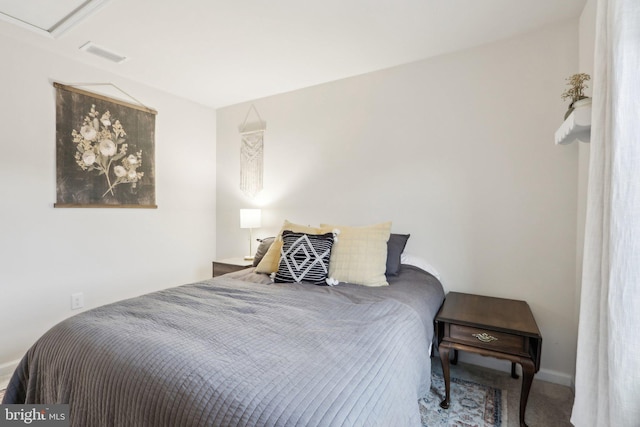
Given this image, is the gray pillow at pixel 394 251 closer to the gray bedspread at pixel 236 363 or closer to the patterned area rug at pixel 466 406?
the gray bedspread at pixel 236 363

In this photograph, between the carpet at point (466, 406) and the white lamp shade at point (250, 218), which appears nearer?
the carpet at point (466, 406)

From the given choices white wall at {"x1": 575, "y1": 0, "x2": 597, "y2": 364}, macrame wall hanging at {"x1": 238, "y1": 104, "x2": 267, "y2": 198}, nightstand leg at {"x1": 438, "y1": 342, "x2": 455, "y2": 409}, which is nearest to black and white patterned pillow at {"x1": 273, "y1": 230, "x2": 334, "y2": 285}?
nightstand leg at {"x1": 438, "y1": 342, "x2": 455, "y2": 409}

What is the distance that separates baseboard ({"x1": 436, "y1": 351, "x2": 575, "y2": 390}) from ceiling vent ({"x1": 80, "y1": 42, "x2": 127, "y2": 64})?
3545 mm

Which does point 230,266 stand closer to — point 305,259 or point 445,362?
point 305,259

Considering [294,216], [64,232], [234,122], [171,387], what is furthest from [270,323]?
[234,122]

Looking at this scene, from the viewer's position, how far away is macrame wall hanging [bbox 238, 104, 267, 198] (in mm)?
3393

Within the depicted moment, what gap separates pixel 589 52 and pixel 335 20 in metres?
1.48

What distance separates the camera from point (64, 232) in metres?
2.49

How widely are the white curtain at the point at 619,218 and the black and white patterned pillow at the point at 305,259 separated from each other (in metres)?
1.43

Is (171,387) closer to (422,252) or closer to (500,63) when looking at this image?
(422,252)

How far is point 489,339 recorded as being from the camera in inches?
64.7

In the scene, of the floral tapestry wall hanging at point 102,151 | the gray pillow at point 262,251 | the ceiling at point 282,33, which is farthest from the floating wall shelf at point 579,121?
the floral tapestry wall hanging at point 102,151

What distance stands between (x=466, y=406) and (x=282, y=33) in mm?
2641

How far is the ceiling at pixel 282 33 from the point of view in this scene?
73.0 inches
